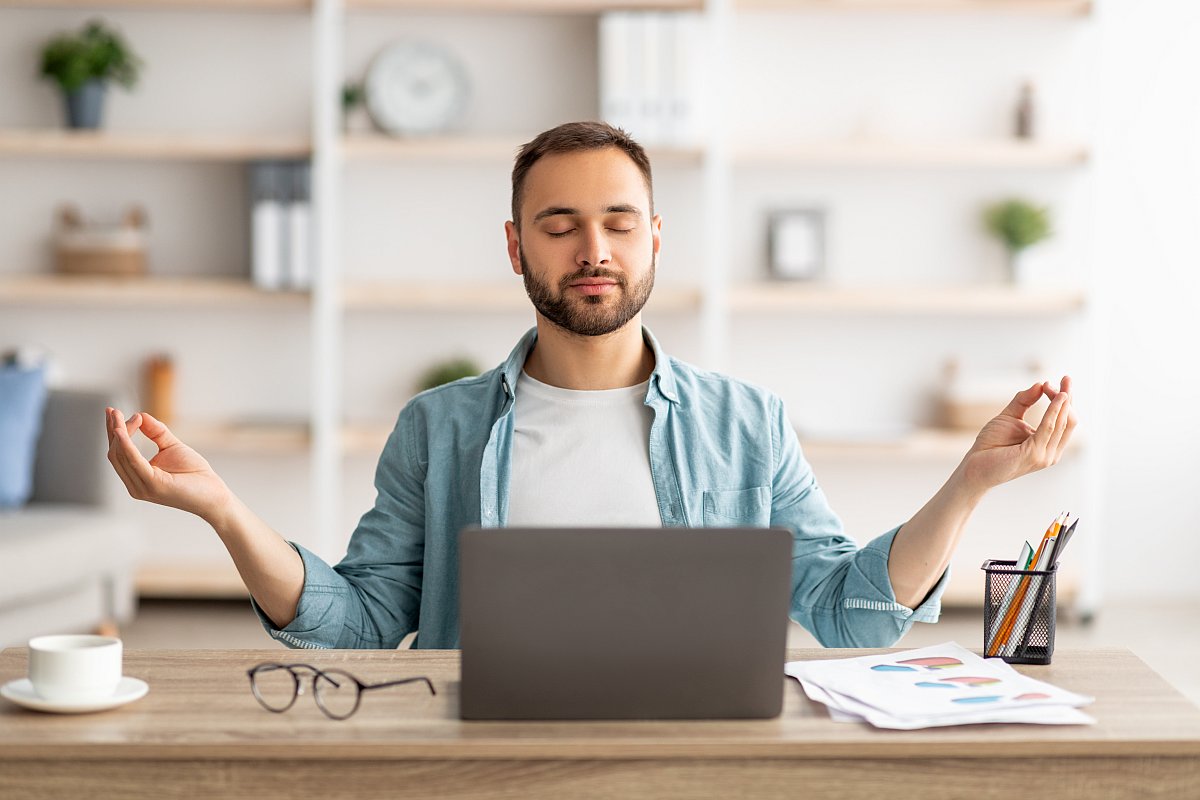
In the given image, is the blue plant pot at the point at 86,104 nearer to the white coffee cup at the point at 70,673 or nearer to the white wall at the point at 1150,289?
the white wall at the point at 1150,289

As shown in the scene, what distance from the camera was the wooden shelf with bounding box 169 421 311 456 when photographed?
4145 mm

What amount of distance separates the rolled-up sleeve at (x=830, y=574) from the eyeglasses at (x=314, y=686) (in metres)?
0.57

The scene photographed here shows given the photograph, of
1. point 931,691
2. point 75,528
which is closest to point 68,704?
point 931,691

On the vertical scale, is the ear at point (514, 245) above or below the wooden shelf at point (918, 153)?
below

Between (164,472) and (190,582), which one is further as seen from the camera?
(190,582)

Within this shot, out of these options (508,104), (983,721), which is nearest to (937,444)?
(508,104)

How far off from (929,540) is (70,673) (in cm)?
92

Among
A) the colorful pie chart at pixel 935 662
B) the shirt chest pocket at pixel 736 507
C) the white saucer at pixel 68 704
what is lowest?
the white saucer at pixel 68 704

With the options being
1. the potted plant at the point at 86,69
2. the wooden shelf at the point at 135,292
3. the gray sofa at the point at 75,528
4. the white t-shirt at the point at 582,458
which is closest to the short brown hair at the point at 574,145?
the white t-shirt at the point at 582,458

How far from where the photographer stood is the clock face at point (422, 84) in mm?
4277

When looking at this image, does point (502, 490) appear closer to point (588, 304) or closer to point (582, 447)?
point (582, 447)

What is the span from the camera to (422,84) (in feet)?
14.1

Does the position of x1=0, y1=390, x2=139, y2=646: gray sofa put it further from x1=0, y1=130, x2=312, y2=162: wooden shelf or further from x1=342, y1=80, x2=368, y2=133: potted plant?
x1=342, y1=80, x2=368, y2=133: potted plant

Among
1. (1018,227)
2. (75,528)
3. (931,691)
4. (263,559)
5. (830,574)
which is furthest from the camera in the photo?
(1018,227)
